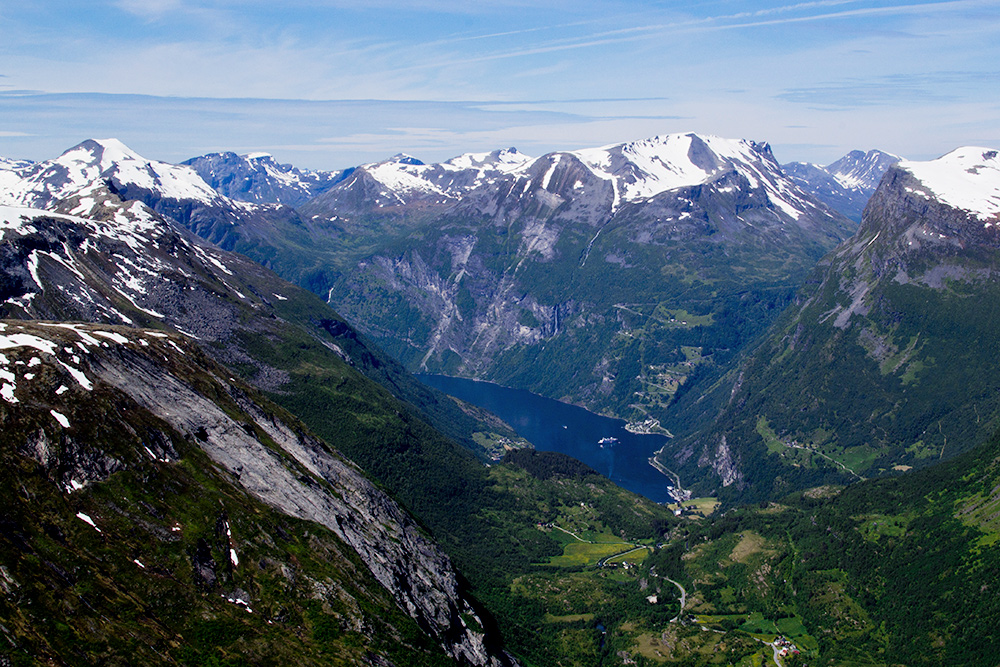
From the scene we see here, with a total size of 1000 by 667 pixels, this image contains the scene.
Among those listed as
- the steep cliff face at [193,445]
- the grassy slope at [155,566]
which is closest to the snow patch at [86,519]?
the steep cliff face at [193,445]

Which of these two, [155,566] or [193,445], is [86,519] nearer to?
[155,566]

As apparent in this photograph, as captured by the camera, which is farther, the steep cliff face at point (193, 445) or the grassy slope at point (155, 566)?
the steep cliff face at point (193, 445)

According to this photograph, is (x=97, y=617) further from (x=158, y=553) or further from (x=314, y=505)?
(x=314, y=505)

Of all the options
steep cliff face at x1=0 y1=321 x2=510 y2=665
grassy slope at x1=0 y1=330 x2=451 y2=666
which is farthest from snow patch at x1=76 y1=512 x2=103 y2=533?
grassy slope at x1=0 y1=330 x2=451 y2=666

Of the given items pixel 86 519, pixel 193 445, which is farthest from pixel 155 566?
pixel 193 445

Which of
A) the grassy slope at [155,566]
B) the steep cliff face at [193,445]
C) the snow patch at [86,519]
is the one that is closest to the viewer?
the grassy slope at [155,566]

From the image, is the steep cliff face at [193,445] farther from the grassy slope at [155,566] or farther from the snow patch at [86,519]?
the grassy slope at [155,566]

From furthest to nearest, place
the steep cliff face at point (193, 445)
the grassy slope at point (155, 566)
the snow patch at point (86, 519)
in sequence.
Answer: the steep cliff face at point (193, 445)
the snow patch at point (86, 519)
the grassy slope at point (155, 566)

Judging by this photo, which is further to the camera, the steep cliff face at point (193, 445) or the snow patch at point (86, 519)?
the steep cliff face at point (193, 445)

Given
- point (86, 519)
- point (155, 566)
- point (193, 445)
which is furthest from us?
point (193, 445)
